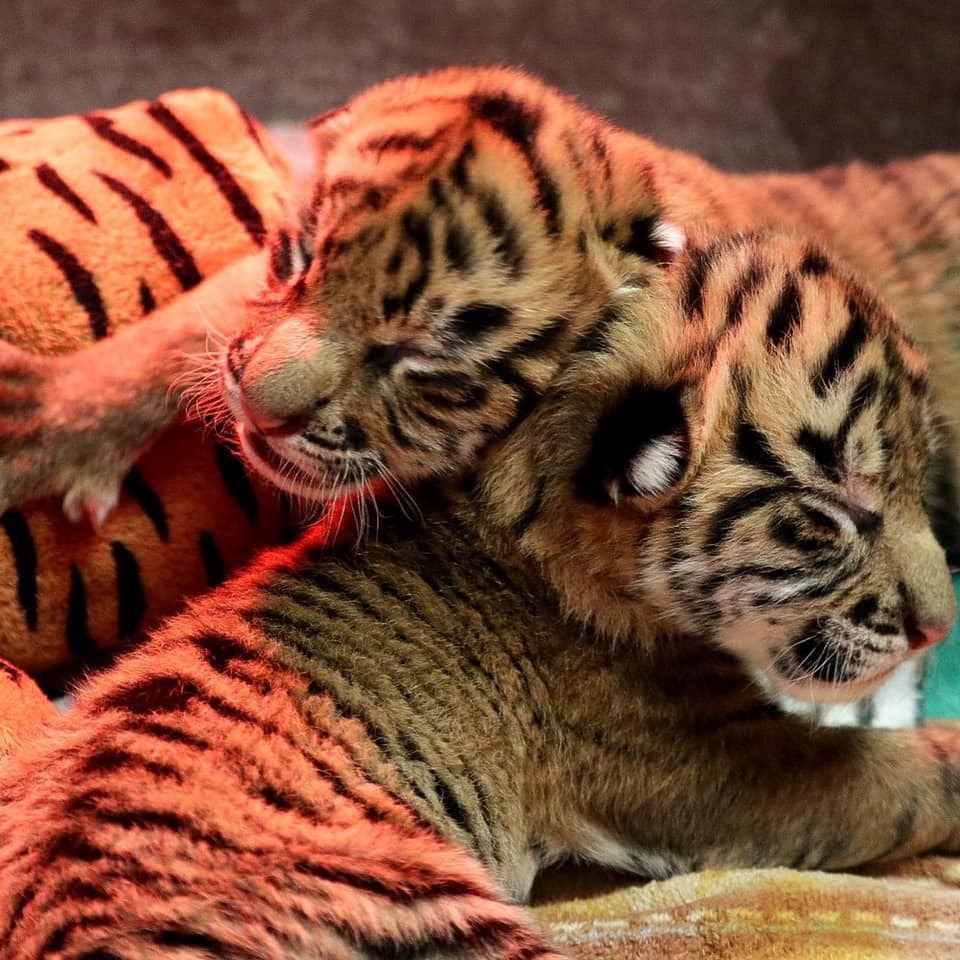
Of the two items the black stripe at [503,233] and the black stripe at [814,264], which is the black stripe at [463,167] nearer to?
the black stripe at [503,233]

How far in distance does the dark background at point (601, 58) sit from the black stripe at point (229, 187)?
87 centimetres

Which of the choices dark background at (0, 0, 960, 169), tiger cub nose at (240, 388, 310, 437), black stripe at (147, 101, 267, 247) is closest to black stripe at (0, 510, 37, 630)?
tiger cub nose at (240, 388, 310, 437)

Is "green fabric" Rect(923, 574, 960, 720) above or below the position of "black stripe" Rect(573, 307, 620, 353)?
below

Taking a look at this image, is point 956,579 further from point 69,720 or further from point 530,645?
point 69,720

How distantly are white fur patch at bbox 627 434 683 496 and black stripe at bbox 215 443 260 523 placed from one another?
0.54 meters

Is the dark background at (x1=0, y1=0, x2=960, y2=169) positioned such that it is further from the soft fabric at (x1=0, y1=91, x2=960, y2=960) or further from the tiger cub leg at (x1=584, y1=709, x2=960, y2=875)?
the tiger cub leg at (x1=584, y1=709, x2=960, y2=875)

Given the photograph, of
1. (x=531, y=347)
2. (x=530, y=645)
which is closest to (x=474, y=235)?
(x=531, y=347)

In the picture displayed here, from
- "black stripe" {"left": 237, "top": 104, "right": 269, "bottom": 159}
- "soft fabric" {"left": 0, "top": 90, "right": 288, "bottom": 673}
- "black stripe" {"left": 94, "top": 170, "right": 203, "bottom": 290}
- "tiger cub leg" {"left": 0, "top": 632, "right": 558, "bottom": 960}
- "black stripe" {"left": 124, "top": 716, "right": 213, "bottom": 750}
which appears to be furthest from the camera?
"black stripe" {"left": 237, "top": 104, "right": 269, "bottom": 159}

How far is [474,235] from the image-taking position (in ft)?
3.69

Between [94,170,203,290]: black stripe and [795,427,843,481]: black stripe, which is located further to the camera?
[94,170,203,290]: black stripe

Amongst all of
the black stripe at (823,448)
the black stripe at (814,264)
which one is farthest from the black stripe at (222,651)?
the black stripe at (814,264)

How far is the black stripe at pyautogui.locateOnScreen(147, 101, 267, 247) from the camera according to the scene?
4.97ft

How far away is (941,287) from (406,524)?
941 mm

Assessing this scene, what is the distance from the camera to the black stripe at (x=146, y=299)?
1.45 meters
